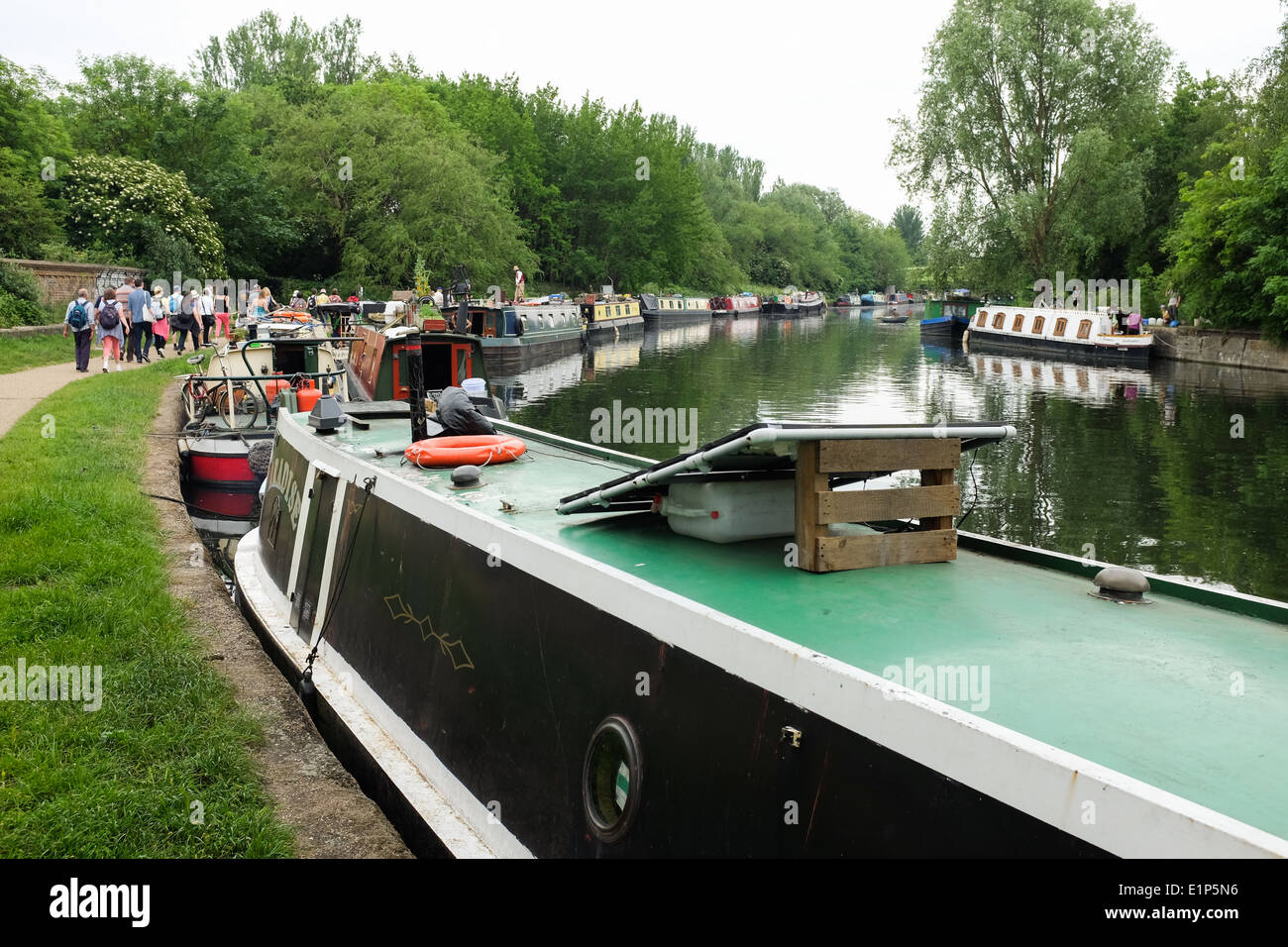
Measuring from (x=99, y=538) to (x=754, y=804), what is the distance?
6.45 meters

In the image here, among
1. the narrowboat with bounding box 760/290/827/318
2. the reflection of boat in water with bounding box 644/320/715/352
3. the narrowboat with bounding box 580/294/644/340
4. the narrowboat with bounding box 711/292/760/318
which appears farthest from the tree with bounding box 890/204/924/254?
the narrowboat with bounding box 580/294/644/340

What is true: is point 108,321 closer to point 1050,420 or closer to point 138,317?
point 138,317

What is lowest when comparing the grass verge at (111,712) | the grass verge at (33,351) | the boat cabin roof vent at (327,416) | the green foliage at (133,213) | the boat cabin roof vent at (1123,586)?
the grass verge at (111,712)

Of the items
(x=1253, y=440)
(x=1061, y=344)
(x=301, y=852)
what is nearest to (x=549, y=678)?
(x=301, y=852)

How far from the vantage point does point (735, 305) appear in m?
79.0

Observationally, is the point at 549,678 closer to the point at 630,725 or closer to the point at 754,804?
the point at 630,725

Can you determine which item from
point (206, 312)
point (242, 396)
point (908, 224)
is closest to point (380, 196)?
point (206, 312)

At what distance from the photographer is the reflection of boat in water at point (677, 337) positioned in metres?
46.7

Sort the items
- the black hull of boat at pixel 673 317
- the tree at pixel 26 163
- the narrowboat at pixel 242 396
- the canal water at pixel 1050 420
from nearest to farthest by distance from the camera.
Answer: the canal water at pixel 1050 420 < the narrowboat at pixel 242 396 < the tree at pixel 26 163 < the black hull of boat at pixel 673 317

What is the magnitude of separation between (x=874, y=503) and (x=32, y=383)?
1582cm

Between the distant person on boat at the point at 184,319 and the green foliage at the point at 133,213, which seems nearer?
the distant person on boat at the point at 184,319

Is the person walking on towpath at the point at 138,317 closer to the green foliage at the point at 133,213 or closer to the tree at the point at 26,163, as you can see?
the tree at the point at 26,163

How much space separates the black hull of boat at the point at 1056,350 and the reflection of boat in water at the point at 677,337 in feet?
39.1

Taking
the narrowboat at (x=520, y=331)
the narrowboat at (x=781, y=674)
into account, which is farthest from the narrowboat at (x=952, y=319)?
the narrowboat at (x=781, y=674)
